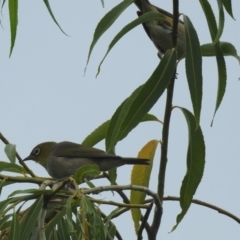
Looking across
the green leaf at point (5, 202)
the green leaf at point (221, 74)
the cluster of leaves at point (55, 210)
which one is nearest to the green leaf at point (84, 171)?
the cluster of leaves at point (55, 210)

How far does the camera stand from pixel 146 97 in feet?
9.28

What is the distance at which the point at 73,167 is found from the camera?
6.99 metres

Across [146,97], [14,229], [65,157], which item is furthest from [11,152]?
[65,157]

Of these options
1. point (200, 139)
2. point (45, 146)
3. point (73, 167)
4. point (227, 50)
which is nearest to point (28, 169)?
point (200, 139)

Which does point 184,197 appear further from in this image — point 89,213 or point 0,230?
point 0,230

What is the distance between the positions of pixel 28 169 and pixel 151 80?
33.8 inches

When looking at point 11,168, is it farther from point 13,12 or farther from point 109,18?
point 109,18

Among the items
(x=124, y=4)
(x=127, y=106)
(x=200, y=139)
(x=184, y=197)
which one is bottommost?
(x=184, y=197)

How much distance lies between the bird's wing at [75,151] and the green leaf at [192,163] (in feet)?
10.2

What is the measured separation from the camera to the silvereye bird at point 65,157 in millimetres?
6621

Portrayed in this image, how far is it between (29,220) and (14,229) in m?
0.11

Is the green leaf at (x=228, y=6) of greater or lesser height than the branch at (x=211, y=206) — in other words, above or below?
above

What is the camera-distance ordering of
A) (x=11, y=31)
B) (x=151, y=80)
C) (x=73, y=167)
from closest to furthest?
(x=151, y=80), (x=11, y=31), (x=73, y=167)

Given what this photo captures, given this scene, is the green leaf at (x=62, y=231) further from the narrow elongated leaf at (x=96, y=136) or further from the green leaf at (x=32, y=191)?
the narrow elongated leaf at (x=96, y=136)
